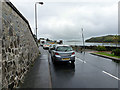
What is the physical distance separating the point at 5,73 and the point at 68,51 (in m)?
5.76

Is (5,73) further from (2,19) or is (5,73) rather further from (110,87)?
(110,87)

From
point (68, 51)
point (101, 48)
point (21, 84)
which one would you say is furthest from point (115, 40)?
point (21, 84)

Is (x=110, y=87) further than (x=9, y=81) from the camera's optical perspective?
Yes

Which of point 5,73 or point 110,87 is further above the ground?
point 5,73

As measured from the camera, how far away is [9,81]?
10.5 ft

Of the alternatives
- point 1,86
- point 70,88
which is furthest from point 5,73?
point 70,88

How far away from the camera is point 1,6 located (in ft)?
10.0

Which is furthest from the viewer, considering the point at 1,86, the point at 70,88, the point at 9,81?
the point at 70,88

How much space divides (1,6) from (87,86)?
4532 mm

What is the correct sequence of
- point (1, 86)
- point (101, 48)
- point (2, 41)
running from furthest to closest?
point (101, 48)
point (2, 41)
point (1, 86)

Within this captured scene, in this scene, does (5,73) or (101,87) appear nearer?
(5,73)

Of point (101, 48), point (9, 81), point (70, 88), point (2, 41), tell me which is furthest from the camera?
point (101, 48)

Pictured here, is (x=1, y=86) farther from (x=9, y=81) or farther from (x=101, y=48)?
(x=101, y=48)

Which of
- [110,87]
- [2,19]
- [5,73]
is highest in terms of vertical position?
[2,19]
